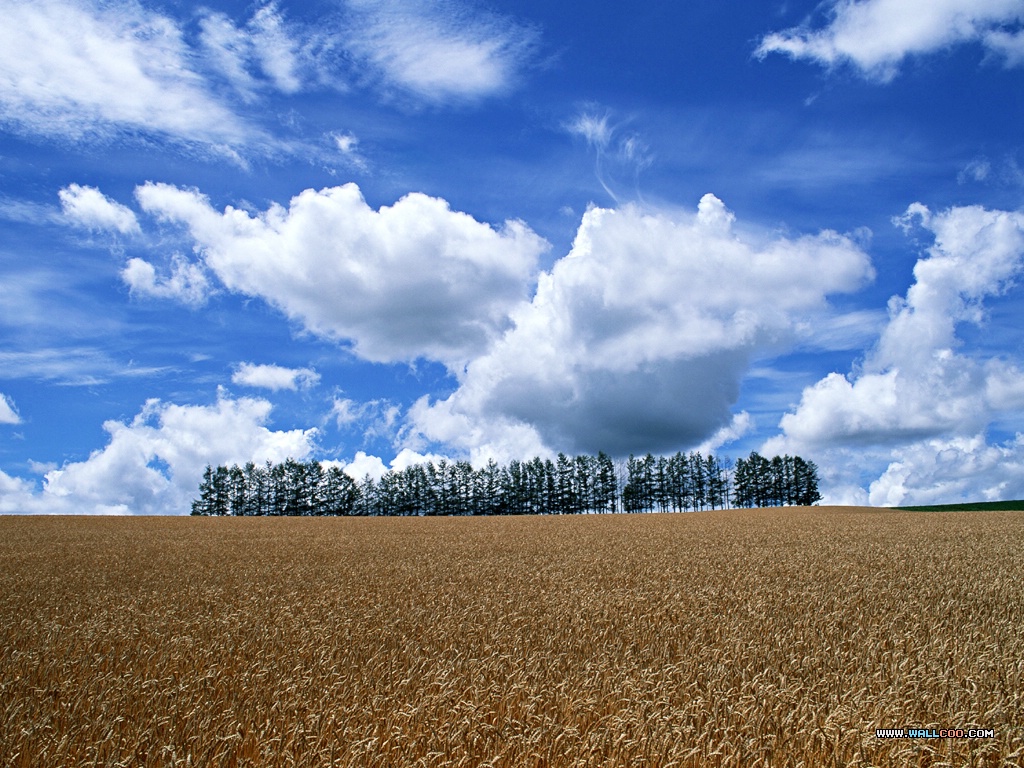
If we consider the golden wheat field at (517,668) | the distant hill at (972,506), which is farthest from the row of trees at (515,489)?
the golden wheat field at (517,668)

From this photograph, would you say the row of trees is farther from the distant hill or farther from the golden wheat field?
the golden wheat field

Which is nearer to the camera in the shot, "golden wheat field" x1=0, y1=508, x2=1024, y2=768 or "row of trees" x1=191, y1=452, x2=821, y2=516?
"golden wheat field" x1=0, y1=508, x2=1024, y2=768

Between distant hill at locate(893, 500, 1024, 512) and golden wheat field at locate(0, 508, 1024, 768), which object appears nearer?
golden wheat field at locate(0, 508, 1024, 768)

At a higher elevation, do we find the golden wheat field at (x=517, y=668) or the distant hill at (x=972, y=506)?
the distant hill at (x=972, y=506)

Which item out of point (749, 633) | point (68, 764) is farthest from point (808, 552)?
point (68, 764)

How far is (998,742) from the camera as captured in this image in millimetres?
5527

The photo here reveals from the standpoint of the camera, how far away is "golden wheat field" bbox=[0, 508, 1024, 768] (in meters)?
→ 5.40

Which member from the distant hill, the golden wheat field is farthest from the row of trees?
the golden wheat field

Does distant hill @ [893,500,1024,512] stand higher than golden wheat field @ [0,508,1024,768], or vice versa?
distant hill @ [893,500,1024,512]

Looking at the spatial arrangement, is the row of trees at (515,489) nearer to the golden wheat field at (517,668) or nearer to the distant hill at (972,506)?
the distant hill at (972,506)

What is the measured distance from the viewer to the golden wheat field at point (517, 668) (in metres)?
5.40

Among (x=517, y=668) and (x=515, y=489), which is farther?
(x=515, y=489)

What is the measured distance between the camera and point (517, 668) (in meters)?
7.49

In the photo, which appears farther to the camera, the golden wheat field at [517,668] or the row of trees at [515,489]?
the row of trees at [515,489]
